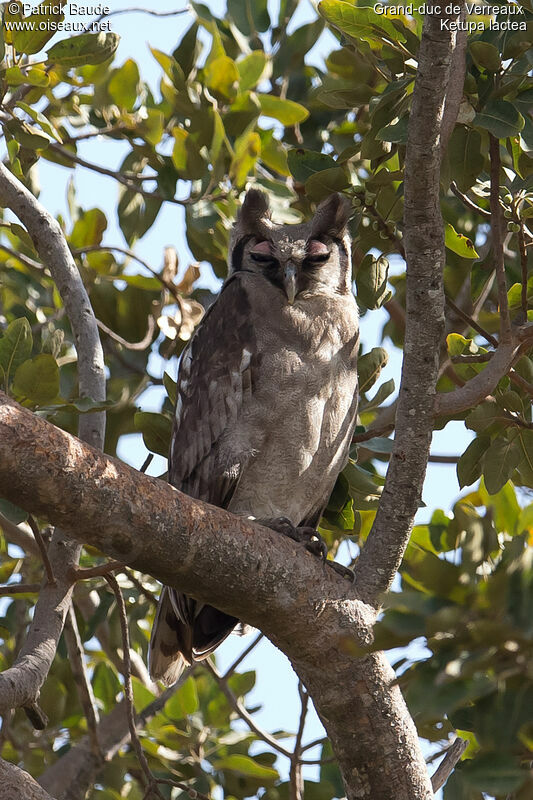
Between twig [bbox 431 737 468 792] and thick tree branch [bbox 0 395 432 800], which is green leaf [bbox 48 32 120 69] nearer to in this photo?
thick tree branch [bbox 0 395 432 800]

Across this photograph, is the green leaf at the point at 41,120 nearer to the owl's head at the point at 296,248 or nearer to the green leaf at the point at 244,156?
the green leaf at the point at 244,156

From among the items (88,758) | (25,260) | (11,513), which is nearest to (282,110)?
(25,260)

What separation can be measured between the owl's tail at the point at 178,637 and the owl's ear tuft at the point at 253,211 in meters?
1.67

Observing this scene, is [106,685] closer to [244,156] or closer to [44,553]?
[44,553]

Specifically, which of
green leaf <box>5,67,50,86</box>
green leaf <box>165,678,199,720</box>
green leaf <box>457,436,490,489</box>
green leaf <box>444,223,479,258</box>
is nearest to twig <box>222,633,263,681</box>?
green leaf <box>165,678,199,720</box>

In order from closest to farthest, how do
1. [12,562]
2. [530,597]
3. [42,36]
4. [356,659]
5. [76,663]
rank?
[530,597] → [356,659] → [42,36] → [76,663] → [12,562]

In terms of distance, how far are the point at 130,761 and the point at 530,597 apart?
10.6 feet

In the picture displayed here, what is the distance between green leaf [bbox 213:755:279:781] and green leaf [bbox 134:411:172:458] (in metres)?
1.41

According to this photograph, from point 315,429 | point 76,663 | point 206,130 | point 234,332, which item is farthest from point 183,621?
point 206,130

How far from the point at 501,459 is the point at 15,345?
1711 millimetres

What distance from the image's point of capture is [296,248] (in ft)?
13.8

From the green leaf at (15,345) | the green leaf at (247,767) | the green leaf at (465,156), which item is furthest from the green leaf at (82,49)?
the green leaf at (247,767)

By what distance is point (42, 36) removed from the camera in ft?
11.8

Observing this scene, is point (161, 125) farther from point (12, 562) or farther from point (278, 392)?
point (12, 562)
